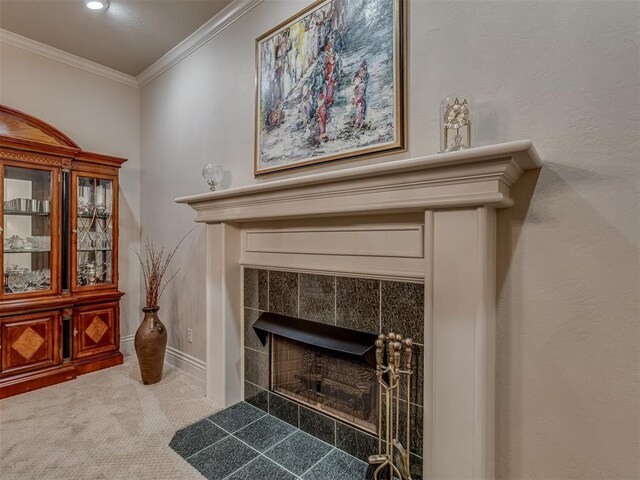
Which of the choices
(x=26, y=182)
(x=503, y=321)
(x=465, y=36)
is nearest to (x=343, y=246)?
(x=503, y=321)

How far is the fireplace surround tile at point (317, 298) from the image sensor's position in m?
1.78

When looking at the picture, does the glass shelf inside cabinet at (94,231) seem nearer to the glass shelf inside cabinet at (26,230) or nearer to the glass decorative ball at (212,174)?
the glass shelf inside cabinet at (26,230)

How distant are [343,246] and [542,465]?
116 cm

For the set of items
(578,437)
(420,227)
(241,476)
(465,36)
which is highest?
(465,36)

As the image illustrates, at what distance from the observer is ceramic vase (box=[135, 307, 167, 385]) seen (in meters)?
2.49

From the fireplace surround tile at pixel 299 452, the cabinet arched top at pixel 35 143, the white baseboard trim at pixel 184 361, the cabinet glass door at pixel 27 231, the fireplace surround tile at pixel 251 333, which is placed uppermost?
the cabinet arched top at pixel 35 143

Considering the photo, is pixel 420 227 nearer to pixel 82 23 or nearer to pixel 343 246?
pixel 343 246

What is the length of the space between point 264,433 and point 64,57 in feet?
11.8

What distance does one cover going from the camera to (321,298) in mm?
1829

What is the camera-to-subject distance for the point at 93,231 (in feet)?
9.68

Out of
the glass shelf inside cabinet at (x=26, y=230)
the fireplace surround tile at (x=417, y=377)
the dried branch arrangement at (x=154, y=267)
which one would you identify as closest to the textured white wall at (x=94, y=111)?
the dried branch arrangement at (x=154, y=267)

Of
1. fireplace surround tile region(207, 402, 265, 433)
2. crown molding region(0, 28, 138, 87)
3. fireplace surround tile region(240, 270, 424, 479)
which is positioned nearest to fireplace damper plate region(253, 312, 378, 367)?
fireplace surround tile region(240, 270, 424, 479)

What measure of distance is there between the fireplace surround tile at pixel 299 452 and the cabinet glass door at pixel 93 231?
2.27 metres

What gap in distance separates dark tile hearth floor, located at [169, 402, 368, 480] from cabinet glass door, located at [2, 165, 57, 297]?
5.92 ft
